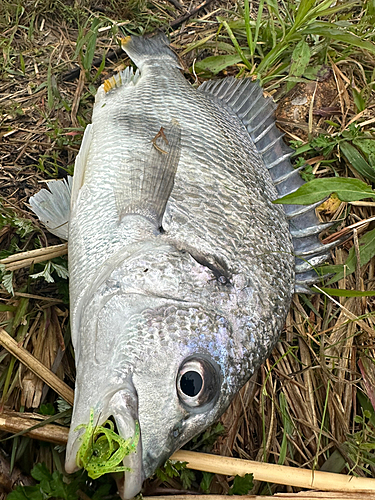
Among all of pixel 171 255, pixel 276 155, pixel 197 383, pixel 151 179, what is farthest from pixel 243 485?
pixel 276 155

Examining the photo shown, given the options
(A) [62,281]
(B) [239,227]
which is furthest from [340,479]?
(A) [62,281]

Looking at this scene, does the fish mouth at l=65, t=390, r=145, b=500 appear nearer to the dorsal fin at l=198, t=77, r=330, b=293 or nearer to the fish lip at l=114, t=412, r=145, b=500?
the fish lip at l=114, t=412, r=145, b=500

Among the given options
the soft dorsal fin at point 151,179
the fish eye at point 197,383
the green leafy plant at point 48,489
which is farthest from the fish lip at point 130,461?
the soft dorsal fin at point 151,179

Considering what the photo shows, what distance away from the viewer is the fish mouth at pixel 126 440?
1390 millimetres

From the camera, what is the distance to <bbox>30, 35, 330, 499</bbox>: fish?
152cm

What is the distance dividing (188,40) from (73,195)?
220cm

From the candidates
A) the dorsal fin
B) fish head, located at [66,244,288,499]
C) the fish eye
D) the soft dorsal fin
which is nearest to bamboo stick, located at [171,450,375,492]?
fish head, located at [66,244,288,499]

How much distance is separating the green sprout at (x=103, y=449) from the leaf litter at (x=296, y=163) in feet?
1.34

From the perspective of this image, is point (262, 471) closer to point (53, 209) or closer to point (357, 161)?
point (53, 209)

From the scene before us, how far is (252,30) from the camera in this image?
3480 millimetres

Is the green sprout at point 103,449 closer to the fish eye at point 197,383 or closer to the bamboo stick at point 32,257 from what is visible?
the fish eye at point 197,383

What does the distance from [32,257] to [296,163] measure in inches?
80.2

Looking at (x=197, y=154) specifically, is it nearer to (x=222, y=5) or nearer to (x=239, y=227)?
(x=239, y=227)

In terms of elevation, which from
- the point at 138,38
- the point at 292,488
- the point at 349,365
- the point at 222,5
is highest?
the point at 222,5
